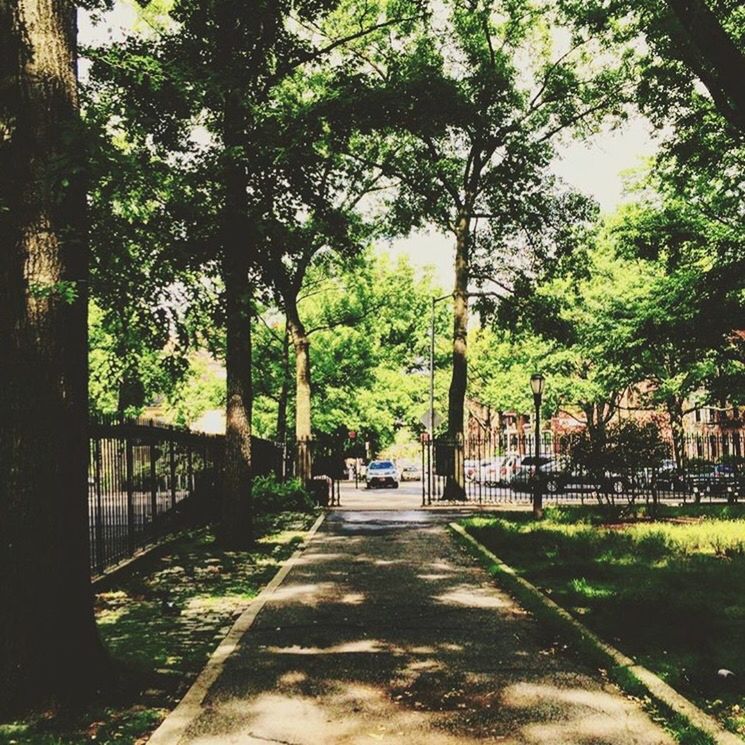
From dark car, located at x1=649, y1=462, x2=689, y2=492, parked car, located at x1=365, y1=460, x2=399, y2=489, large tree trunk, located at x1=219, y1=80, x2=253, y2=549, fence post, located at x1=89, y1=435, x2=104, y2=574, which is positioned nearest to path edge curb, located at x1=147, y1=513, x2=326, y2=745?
fence post, located at x1=89, y1=435, x2=104, y2=574

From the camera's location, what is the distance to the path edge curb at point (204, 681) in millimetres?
4449

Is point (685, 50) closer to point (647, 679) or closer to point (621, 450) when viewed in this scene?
point (621, 450)

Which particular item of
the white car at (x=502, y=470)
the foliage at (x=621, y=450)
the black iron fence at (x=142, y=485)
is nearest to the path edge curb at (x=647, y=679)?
the black iron fence at (x=142, y=485)

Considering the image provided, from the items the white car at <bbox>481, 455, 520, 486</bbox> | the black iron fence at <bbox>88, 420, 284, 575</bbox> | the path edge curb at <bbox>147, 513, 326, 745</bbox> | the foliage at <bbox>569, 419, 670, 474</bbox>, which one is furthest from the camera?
the white car at <bbox>481, 455, 520, 486</bbox>

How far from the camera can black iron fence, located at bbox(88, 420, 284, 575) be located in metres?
9.20

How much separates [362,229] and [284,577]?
16.7 metres

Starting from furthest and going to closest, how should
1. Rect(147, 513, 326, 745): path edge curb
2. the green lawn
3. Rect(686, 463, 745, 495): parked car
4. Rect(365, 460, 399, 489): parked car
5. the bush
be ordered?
1. Rect(365, 460, 399, 489): parked car
2. Rect(686, 463, 745, 495): parked car
3. the bush
4. the green lawn
5. Rect(147, 513, 326, 745): path edge curb

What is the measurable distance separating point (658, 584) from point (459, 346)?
17.8m

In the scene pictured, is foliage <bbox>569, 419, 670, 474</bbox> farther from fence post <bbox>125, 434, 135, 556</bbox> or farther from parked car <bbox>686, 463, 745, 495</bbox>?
parked car <bbox>686, 463, 745, 495</bbox>

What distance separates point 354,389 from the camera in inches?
1532

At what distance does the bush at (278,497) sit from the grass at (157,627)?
20.8ft

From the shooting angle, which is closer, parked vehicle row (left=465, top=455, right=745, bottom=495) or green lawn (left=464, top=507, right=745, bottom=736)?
green lawn (left=464, top=507, right=745, bottom=736)

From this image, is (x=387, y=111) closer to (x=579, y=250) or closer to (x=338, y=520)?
(x=338, y=520)

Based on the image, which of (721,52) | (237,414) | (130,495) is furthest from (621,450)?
(721,52)
